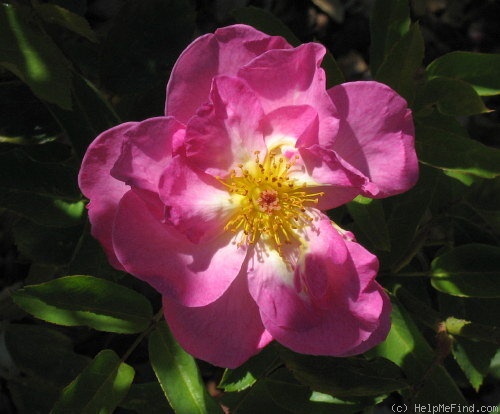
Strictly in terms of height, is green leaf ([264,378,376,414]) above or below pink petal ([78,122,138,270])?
below

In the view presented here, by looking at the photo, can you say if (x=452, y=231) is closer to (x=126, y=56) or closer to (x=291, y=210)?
(x=291, y=210)

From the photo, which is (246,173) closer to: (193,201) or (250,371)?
(193,201)

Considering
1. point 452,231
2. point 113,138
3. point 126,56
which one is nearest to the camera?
point 113,138

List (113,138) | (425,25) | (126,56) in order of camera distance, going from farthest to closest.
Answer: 1. (425,25)
2. (126,56)
3. (113,138)

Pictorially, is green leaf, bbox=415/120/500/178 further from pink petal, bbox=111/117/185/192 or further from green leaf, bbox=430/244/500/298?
pink petal, bbox=111/117/185/192

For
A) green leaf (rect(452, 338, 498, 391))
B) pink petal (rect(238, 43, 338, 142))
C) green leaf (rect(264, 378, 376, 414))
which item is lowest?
green leaf (rect(452, 338, 498, 391))

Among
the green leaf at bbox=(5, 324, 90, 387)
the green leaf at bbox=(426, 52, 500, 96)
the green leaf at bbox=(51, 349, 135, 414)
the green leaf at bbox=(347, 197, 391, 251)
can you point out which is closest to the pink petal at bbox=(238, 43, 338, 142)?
the green leaf at bbox=(347, 197, 391, 251)

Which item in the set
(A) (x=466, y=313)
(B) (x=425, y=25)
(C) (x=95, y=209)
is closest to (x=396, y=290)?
(A) (x=466, y=313)
